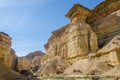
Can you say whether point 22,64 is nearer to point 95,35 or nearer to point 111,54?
point 95,35

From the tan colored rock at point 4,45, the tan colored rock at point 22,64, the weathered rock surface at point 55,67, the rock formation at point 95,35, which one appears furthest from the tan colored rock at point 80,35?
the tan colored rock at point 22,64

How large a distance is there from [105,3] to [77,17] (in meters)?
4.20

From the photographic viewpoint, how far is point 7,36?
992 inches

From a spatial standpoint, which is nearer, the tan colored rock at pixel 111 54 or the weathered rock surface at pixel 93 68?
the weathered rock surface at pixel 93 68

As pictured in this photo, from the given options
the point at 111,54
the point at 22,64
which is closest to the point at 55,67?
the point at 111,54

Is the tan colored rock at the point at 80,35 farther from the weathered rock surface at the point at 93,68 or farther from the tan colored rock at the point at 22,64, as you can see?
the tan colored rock at the point at 22,64

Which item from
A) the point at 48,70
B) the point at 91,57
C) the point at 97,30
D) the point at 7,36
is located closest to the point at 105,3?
the point at 97,30

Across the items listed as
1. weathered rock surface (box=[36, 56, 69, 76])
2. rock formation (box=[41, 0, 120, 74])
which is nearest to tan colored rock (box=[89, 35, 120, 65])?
rock formation (box=[41, 0, 120, 74])

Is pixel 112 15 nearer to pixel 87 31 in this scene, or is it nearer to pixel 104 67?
pixel 87 31

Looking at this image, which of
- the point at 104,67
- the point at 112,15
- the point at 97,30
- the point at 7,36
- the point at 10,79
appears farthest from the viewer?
the point at 7,36

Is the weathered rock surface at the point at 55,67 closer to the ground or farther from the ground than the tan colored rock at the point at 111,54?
closer to the ground

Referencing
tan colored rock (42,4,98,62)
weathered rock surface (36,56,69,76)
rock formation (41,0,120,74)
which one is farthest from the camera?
weathered rock surface (36,56,69,76)

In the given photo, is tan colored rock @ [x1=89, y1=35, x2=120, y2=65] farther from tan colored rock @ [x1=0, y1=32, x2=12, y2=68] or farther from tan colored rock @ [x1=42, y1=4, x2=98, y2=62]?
tan colored rock @ [x1=0, y1=32, x2=12, y2=68]

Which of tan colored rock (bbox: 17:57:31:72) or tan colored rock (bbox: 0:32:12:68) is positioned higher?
tan colored rock (bbox: 0:32:12:68)
